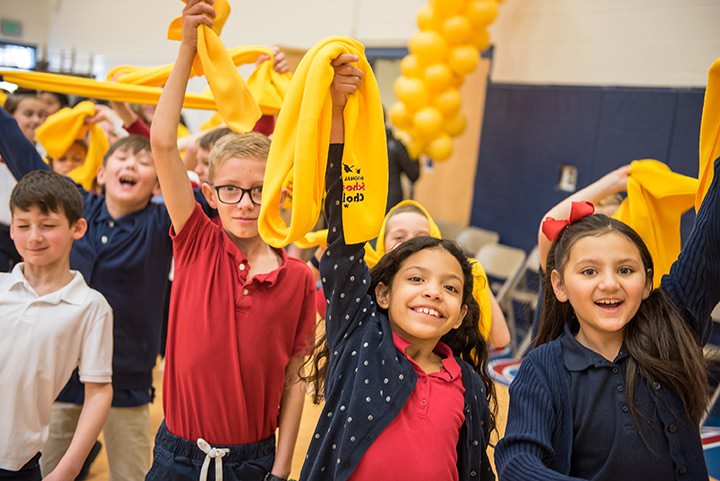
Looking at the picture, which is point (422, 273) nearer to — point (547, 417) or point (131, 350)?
point (547, 417)

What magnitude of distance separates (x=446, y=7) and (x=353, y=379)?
4.69 m

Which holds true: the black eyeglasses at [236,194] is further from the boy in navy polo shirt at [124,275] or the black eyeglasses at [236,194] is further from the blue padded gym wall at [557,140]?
the blue padded gym wall at [557,140]

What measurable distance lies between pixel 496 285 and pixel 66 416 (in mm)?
4887

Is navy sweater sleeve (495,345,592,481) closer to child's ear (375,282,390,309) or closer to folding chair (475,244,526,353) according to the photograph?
child's ear (375,282,390,309)

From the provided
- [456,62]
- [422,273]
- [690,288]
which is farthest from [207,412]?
[456,62]

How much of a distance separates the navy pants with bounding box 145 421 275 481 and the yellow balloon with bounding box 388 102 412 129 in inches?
178

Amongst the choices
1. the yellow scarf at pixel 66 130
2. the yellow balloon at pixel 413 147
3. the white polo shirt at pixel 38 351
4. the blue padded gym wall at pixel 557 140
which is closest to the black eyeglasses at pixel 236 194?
the white polo shirt at pixel 38 351

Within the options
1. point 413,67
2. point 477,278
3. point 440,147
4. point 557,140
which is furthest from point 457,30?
point 477,278

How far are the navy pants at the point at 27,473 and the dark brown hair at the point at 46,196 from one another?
71 cm

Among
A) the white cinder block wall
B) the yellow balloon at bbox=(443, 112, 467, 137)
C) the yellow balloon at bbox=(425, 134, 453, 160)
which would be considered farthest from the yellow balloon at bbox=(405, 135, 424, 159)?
the white cinder block wall

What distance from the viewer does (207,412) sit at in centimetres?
201

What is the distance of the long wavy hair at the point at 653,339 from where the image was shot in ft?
5.65

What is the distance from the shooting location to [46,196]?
2232mm

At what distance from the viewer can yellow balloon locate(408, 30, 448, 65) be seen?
596 cm
